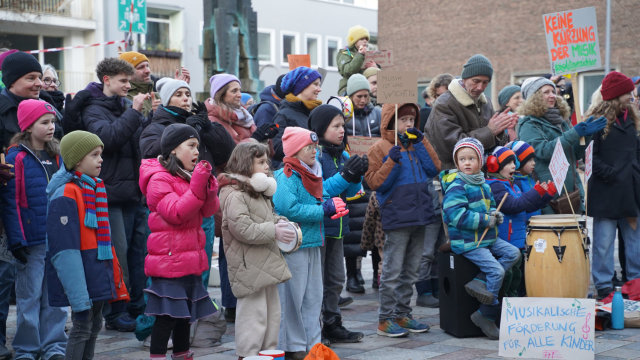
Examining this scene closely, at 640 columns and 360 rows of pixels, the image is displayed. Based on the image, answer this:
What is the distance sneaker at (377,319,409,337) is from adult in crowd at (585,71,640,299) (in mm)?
2753

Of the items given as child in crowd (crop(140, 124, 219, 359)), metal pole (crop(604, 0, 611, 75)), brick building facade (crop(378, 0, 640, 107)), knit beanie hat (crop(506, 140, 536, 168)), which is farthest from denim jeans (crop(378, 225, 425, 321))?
brick building facade (crop(378, 0, 640, 107))

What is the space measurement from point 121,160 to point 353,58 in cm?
383

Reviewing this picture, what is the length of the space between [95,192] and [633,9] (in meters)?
25.1

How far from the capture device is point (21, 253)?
5.98 metres

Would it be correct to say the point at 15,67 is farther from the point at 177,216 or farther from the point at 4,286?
the point at 177,216

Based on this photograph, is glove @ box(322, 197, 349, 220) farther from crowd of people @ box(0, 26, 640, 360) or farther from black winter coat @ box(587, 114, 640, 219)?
black winter coat @ box(587, 114, 640, 219)

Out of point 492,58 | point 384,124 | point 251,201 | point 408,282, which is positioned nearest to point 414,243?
point 408,282

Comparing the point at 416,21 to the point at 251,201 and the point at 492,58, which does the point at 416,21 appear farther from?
the point at 251,201

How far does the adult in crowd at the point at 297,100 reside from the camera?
6996 millimetres

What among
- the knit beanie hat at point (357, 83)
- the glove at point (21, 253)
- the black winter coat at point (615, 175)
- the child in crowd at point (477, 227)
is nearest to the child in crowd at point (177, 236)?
the glove at point (21, 253)

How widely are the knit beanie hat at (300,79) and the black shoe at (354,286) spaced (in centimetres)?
281

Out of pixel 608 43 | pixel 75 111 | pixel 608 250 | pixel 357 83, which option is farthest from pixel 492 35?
pixel 75 111

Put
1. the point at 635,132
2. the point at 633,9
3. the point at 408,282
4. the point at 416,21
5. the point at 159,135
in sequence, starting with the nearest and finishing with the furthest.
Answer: the point at 159,135, the point at 408,282, the point at 635,132, the point at 633,9, the point at 416,21

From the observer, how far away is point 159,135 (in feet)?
21.4
